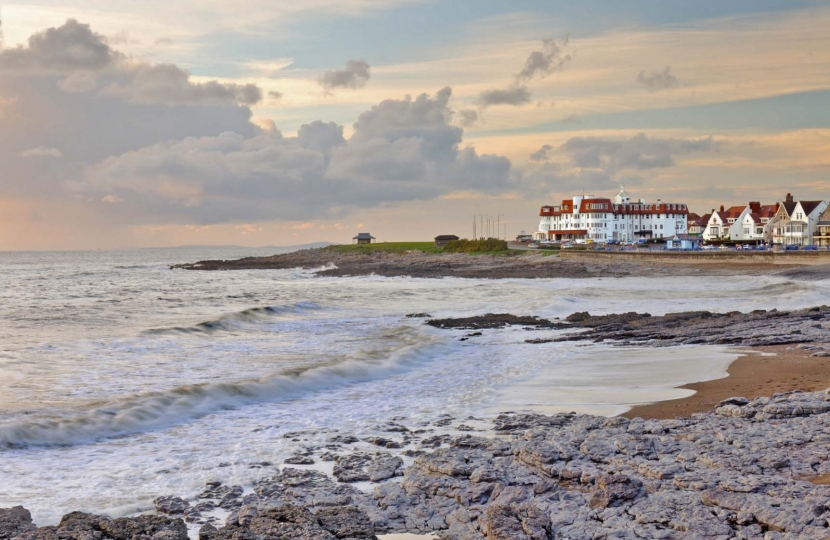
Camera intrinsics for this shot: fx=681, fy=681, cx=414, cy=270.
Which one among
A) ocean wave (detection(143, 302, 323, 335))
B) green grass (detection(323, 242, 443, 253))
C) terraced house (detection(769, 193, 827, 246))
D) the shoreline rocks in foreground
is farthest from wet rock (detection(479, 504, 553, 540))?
terraced house (detection(769, 193, 827, 246))

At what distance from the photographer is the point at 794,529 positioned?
230 inches

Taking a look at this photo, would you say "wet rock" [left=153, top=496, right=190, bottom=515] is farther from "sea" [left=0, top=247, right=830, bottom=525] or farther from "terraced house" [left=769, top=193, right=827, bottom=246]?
"terraced house" [left=769, top=193, right=827, bottom=246]

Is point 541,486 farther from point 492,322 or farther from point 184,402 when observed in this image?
point 492,322

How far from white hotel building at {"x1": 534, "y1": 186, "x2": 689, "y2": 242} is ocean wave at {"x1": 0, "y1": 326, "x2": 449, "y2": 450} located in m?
111

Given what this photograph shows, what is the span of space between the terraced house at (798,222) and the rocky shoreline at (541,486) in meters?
98.0

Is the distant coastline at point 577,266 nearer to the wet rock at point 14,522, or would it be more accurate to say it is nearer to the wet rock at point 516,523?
the wet rock at point 516,523

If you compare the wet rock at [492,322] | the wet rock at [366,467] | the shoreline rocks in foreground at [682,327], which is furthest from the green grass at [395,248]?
the wet rock at [366,467]

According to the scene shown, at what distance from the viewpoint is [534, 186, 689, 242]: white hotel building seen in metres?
125

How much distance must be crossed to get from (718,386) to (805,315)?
13.0 metres

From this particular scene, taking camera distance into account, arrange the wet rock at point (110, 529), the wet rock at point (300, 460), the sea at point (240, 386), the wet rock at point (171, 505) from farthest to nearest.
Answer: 1. the sea at point (240, 386)
2. the wet rock at point (300, 460)
3. the wet rock at point (171, 505)
4. the wet rock at point (110, 529)

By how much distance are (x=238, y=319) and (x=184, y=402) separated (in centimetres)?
1591

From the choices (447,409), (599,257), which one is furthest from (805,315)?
(599,257)

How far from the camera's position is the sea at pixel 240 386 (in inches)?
353

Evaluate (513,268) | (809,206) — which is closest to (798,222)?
(809,206)
